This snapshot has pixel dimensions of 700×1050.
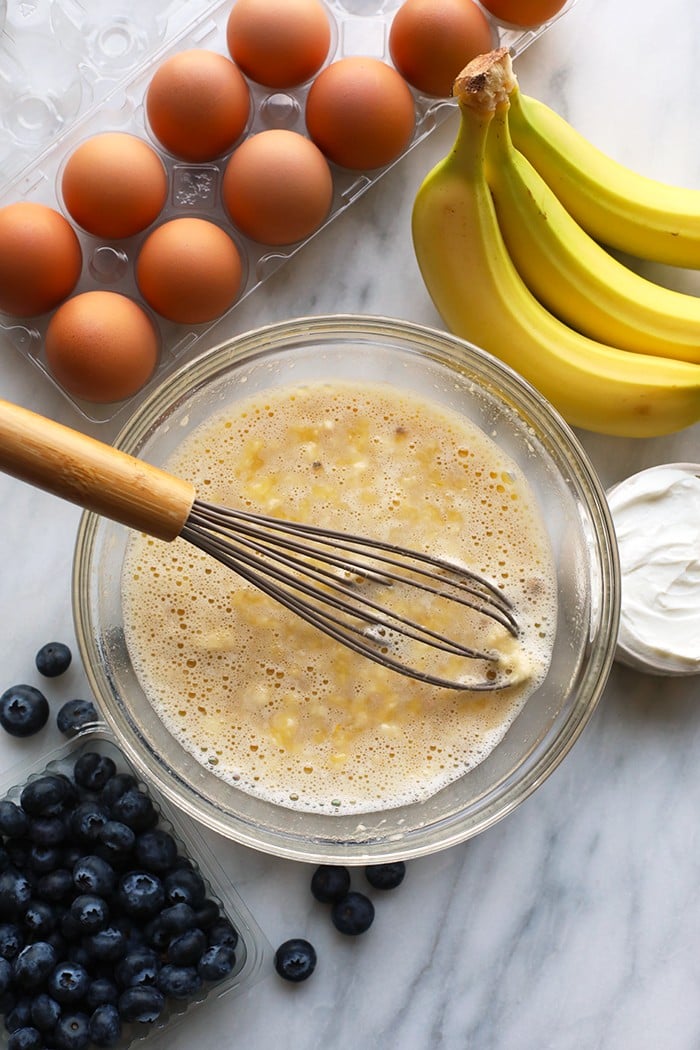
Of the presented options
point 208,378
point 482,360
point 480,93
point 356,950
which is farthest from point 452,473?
point 356,950

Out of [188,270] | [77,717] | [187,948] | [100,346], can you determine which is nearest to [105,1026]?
[187,948]

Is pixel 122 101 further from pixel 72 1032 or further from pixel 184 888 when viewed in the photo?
pixel 72 1032

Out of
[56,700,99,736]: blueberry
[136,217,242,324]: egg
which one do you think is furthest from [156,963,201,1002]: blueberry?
[136,217,242,324]: egg

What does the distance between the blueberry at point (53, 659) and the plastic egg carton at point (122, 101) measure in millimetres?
323

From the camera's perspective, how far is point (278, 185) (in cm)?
133

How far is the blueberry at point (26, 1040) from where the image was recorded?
4.27 feet

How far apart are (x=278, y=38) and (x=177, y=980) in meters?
1.22

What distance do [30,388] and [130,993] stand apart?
82cm

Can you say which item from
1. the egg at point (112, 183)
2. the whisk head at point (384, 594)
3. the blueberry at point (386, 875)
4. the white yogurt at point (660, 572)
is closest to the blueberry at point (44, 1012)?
the blueberry at point (386, 875)

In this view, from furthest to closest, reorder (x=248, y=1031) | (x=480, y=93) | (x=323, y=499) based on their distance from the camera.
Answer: (x=248, y=1031)
(x=323, y=499)
(x=480, y=93)

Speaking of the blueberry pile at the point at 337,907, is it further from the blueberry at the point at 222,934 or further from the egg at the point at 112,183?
the egg at the point at 112,183

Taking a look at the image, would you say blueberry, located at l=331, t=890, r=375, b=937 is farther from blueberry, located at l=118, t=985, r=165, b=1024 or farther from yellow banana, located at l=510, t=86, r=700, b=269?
yellow banana, located at l=510, t=86, r=700, b=269

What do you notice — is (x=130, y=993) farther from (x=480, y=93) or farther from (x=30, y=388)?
(x=480, y=93)

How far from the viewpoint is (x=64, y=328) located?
133cm
